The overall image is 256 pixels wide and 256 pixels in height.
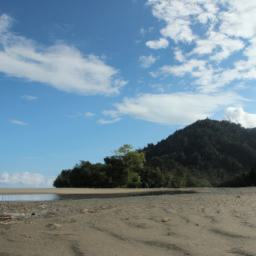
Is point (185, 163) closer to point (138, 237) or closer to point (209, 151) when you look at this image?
point (209, 151)

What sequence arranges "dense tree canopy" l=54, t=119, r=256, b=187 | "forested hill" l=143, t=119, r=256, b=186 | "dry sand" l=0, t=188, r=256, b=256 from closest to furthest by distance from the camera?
"dry sand" l=0, t=188, r=256, b=256, "dense tree canopy" l=54, t=119, r=256, b=187, "forested hill" l=143, t=119, r=256, b=186

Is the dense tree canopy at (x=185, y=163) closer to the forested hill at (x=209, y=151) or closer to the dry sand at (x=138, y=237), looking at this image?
the forested hill at (x=209, y=151)

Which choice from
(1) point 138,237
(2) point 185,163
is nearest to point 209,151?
(2) point 185,163

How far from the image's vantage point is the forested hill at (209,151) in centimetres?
13388

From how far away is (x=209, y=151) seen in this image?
146m

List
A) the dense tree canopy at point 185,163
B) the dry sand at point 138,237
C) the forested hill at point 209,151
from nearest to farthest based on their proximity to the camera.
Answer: the dry sand at point 138,237 < the dense tree canopy at point 185,163 < the forested hill at point 209,151

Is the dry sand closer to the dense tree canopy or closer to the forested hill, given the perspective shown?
the dense tree canopy

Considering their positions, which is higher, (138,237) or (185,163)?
(185,163)

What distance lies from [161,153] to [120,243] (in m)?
149

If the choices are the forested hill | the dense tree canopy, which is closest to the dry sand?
the dense tree canopy

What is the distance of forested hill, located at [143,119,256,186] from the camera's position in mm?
133875

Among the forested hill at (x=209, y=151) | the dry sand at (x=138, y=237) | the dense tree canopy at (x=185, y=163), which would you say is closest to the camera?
the dry sand at (x=138, y=237)

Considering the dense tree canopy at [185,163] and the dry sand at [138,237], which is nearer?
the dry sand at [138,237]

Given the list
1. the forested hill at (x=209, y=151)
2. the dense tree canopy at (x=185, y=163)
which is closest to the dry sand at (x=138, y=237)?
the dense tree canopy at (x=185, y=163)
